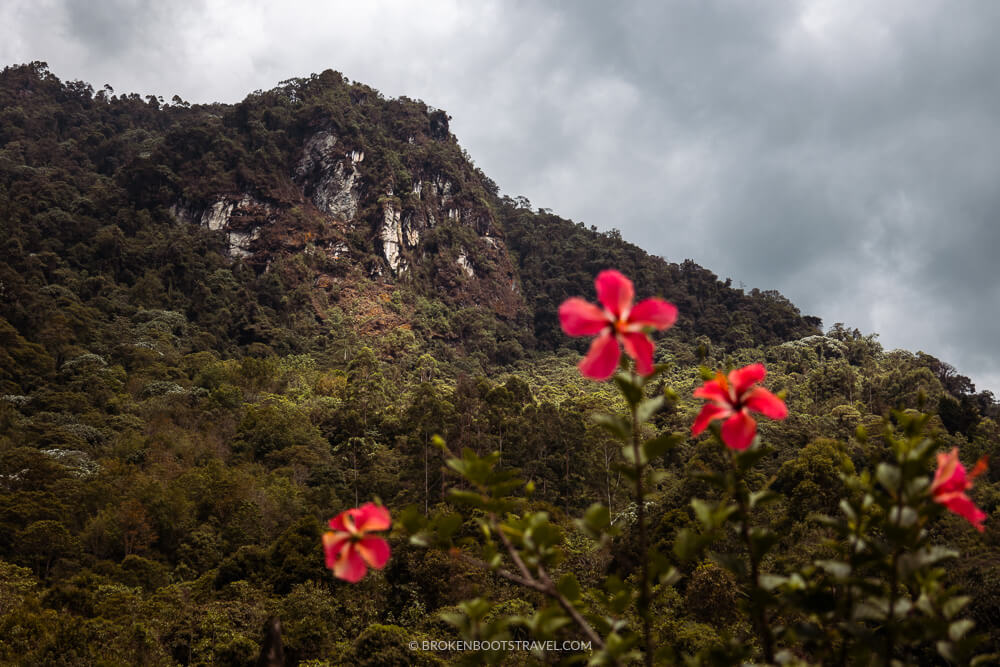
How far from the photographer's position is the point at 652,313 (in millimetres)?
834

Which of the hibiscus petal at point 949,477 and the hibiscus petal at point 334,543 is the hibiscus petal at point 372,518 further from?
the hibiscus petal at point 949,477

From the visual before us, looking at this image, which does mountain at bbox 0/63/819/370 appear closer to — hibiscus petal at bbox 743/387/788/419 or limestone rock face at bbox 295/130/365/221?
limestone rock face at bbox 295/130/365/221

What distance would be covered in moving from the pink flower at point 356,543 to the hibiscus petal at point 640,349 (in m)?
0.45

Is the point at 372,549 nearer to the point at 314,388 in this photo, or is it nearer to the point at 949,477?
the point at 949,477

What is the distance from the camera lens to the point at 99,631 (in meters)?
9.50

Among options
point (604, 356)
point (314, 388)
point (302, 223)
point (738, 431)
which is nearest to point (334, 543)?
point (604, 356)

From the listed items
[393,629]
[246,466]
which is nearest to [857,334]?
[246,466]

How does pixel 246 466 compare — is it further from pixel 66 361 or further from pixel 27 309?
pixel 27 309

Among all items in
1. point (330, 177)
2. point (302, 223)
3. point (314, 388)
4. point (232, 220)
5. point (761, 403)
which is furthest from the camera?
point (330, 177)

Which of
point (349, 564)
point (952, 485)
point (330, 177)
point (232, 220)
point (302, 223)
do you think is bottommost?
point (349, 564)

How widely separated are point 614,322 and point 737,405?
0.78 ft

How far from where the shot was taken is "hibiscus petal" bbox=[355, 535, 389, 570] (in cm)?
95

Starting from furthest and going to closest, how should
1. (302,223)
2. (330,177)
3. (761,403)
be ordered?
(330,177) → (302,223) → (761,403)

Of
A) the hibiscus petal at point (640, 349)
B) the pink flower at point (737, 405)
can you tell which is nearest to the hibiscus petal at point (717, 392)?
the pink flower at point (737, 405)
